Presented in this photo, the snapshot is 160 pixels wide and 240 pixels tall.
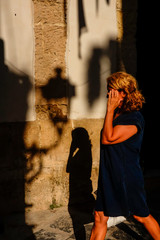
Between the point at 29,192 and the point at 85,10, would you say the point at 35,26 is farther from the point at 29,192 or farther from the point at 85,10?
the point at 29,192

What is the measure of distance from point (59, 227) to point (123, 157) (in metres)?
1.60

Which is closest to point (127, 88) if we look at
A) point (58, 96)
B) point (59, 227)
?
point (58, 96)

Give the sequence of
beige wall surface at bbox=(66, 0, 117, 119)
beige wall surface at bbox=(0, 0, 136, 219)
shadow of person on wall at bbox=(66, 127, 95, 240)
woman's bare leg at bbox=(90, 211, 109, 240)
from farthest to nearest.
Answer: shadow of person on wall at bbox=(66, 127, 95, 240) < beige wall surface at bbox=(66, 0, 117, 119) < beige wall surface at bbox=(0, 0, 136, 219) < woman's bare leg at bbox=(90, 211, 109, 240)

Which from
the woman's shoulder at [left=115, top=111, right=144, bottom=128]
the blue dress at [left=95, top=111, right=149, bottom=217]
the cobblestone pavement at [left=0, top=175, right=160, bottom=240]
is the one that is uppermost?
the woman's shoulder at [left=115, top=111, right=144, bottom=128]

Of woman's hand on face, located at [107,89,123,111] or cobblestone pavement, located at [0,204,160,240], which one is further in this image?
cobblestone pavement, located at [0,204,160,240]

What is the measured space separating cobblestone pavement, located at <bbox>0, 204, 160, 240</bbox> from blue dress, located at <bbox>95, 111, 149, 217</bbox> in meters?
0.97

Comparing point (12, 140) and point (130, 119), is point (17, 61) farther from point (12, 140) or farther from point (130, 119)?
point (130, 119)

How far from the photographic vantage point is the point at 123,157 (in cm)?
237

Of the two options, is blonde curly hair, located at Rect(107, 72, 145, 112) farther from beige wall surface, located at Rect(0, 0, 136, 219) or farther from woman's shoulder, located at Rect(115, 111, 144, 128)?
beige wall surface, located at Rect(0, 0, 136, 219)

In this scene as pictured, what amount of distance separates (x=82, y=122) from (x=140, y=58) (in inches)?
56.2

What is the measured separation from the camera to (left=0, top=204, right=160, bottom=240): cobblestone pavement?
3236 mm

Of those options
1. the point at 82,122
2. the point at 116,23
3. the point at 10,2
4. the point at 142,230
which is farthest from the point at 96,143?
the point at 10,2

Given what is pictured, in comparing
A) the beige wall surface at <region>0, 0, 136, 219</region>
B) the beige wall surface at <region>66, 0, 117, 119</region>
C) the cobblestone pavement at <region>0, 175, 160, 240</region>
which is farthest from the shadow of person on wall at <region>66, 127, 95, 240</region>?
the beige wall surface at <region>66, 0, 117, 119</region>

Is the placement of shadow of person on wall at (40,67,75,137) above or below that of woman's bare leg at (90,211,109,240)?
above
